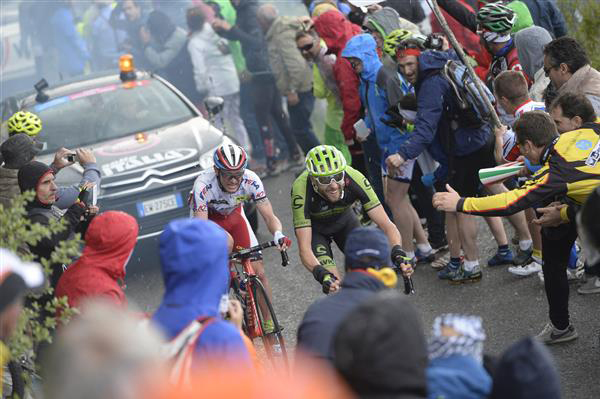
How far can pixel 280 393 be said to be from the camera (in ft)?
10.2

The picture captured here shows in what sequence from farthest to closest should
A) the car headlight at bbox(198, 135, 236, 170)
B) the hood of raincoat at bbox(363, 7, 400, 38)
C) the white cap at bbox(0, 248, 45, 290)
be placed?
the car headlight at bbox(198, 135, 236, 170) → the hood of raincoat at bbox(363, 7, 400, 38) → the white cap at bbox(0, 248, 45, 290)

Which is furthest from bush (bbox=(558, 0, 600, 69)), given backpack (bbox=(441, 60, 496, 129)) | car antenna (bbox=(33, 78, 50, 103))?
car antenna (bbox=(33, 78, 50, 103))

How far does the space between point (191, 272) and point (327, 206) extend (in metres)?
3.81

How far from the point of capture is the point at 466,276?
8930mm

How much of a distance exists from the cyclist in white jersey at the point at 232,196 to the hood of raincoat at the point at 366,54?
Answer: 6.56 feet

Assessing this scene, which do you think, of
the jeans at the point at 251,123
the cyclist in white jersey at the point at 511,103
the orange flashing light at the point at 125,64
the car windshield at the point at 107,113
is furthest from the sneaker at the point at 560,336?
the jeans at the point at 251,123

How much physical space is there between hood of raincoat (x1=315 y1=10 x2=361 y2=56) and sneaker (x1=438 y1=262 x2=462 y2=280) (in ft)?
9.36

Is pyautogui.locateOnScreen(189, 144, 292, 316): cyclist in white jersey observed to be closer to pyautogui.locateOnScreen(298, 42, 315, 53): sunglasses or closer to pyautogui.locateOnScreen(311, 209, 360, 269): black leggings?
pyautogui.locateOnScreen(311, 209, 360, 269): black leggings

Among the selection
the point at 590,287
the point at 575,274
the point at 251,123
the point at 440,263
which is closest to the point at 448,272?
the point at 440,263

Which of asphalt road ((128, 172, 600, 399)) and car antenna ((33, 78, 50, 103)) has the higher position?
car antenna ((33, 78, 50, 103))

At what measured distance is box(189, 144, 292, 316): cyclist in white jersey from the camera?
7828 mm

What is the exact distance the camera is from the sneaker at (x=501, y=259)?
9133mm

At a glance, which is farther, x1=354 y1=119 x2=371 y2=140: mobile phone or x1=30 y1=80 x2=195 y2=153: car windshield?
x1=30 y1=80 x2=195 y2=153: car windshield

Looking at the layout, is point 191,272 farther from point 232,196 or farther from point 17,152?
point 17,152
